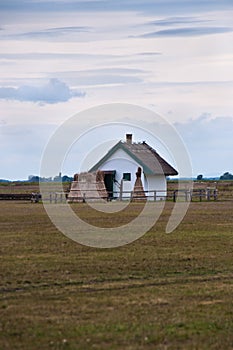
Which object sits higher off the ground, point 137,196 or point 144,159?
point 144,159

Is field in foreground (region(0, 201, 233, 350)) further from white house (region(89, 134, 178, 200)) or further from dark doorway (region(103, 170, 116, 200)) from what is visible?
dark doorway (region(103, 170, 116, 200))

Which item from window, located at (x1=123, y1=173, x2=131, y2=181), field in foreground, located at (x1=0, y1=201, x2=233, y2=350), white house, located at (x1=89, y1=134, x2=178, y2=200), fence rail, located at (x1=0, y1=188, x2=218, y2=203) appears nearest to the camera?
field in foreground, located at (x1=0, y1=201, x2=233, y2=350)

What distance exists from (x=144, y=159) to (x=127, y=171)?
1.58 metres

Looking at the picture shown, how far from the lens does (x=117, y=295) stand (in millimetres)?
14281

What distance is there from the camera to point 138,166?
63500 mm

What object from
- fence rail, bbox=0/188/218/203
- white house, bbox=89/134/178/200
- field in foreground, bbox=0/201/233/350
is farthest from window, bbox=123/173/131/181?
field in foreground, bbox=0/201/233/350

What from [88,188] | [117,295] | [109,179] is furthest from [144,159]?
[117,295]

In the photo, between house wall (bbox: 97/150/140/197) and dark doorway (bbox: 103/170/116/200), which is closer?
house wall (bbox: 97/150/140/197)

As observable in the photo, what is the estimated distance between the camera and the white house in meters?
63.5

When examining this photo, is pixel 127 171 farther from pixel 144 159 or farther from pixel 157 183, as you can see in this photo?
pixel 157 183

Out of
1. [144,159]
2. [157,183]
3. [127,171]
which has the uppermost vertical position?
[144,159]

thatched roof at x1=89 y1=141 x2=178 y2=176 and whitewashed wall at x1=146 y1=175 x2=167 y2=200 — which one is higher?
thatched roof at x1=89 y1=141 x2=178 y2=176

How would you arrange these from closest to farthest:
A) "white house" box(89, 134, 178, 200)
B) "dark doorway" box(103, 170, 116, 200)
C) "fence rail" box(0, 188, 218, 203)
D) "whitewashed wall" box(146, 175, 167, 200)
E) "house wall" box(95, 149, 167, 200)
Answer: "fence rail" box(0, 188, 218, 203) < "whitewashed wall" box(146, 175, 167, 200) < "white house" box(89, 134, 178, 200) < "house wall" box(95, 149, 167, 200) < "dark doorway" box(103, 170, 116, 200)

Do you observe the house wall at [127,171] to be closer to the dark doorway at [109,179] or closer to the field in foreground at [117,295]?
the dark doorway at [109,179]
